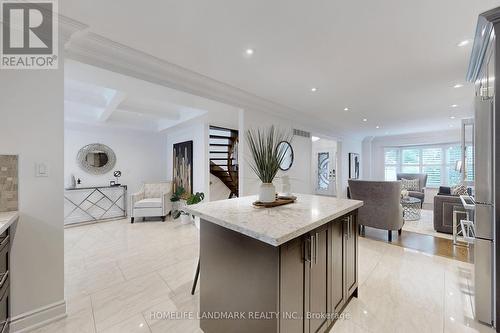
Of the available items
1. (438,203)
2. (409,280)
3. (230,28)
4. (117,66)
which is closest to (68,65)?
(117,66)

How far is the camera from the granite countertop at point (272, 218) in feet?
3.74

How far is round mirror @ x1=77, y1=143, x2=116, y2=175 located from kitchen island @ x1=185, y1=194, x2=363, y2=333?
4.87 meters

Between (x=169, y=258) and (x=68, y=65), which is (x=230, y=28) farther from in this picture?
(x=169, y=258)

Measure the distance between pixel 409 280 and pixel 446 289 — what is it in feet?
1.01

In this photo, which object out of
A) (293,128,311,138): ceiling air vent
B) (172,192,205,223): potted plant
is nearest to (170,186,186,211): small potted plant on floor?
(172,192,205,223): potted plant

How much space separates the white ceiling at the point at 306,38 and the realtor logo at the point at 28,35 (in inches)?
6.6

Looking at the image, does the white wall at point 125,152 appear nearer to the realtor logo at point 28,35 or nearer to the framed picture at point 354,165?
the realtor logo at point 28,35

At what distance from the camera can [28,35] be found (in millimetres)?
1704

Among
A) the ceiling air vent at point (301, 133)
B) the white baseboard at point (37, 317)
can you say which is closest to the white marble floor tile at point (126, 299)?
the white baseboard at point (37, 317)

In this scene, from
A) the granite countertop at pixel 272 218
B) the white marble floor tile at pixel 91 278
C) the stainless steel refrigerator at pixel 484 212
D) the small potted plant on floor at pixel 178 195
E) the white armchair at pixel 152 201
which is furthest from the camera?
the small potted plant on floor at pixel 178 195

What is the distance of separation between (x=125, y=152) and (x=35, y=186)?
436 centimetres

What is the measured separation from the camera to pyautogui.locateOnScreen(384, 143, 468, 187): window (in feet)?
23.7

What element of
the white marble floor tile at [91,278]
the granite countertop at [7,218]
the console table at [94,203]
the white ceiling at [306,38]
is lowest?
the white marble floor tile at [91,278]

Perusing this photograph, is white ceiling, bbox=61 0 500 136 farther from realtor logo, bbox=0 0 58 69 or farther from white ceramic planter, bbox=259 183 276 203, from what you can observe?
white ceramic planter, bbox=259 183 276 203
